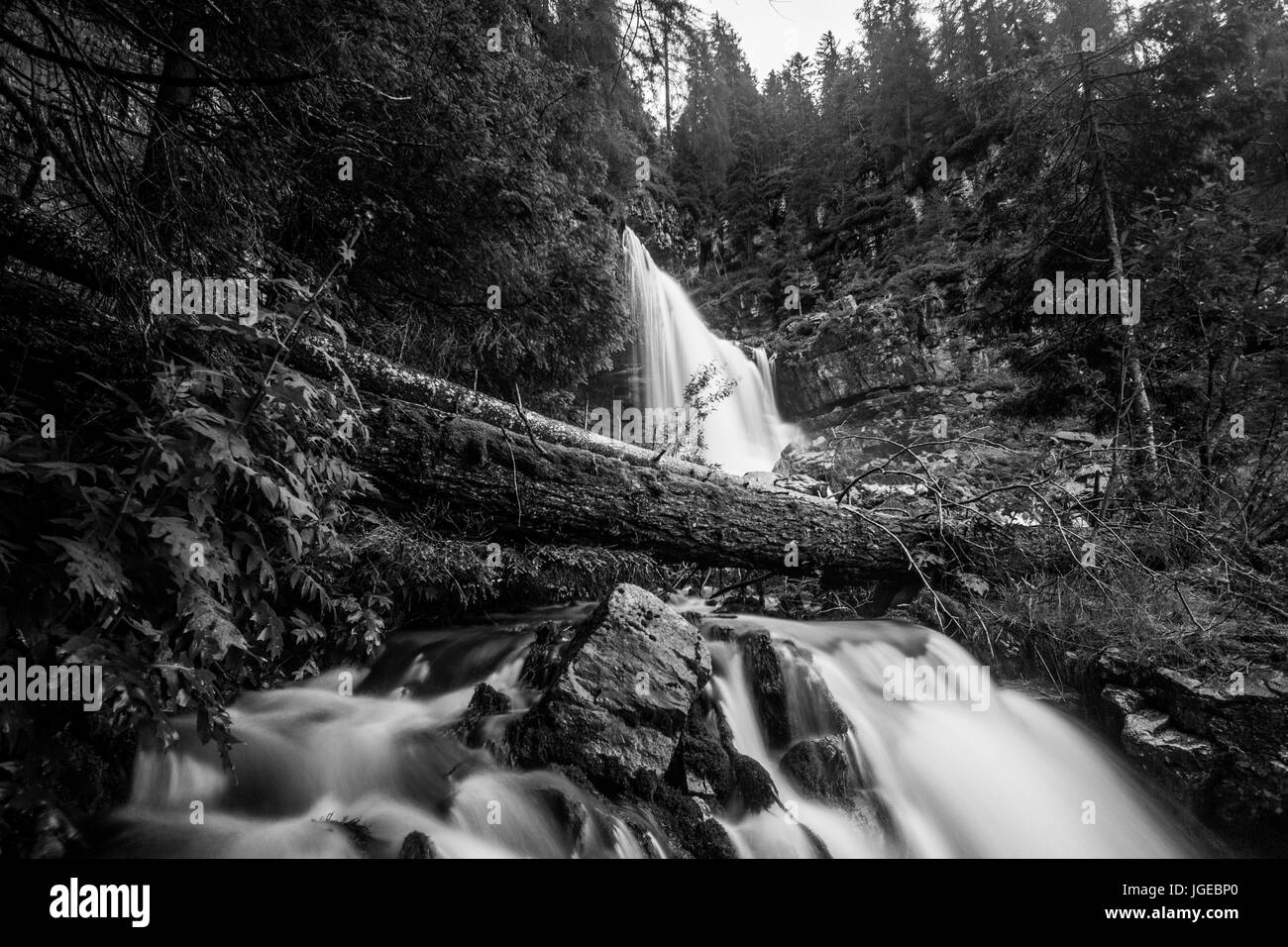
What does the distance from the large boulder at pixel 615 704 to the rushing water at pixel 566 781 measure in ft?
Result: 0.52

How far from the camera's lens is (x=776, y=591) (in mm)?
6277

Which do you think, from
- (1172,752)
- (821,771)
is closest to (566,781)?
(821,771)

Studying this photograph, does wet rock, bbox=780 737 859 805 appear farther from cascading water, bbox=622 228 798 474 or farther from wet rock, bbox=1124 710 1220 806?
cascading water, bbox=622 228 798 474

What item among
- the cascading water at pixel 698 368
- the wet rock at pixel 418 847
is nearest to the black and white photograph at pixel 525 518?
the wet rock at pixel 418 847

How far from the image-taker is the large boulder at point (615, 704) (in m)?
2.91

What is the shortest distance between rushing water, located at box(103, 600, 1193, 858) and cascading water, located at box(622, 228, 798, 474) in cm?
1253

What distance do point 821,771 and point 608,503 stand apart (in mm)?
2347

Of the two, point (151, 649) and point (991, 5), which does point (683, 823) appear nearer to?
point (151, 649)

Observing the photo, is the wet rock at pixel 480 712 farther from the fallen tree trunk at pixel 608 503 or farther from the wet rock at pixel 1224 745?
the wet rock at pixel 1224 745

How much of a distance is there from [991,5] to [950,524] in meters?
36.8

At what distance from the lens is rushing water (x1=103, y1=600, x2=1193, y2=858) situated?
2.64 meters

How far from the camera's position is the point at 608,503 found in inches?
176

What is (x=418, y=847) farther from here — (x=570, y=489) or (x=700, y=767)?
(x=570, y=489)
